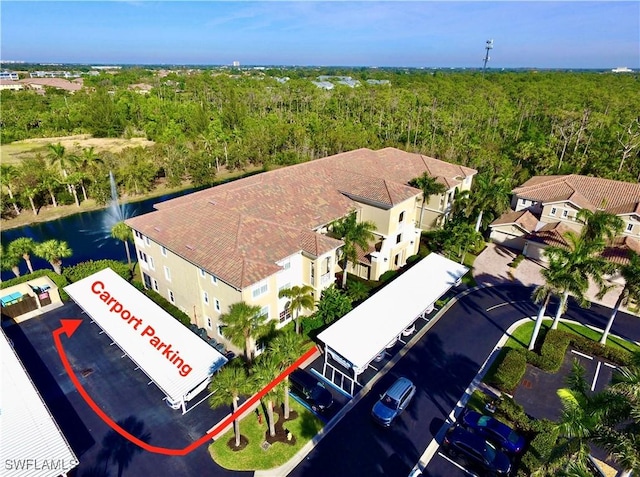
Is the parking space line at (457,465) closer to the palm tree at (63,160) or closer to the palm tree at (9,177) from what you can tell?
the palm tree at (63,160)

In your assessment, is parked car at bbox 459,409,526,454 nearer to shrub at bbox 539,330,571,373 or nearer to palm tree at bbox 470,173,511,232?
shrub at bbox 539,330,571,373

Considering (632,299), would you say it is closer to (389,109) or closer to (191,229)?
(191,229)

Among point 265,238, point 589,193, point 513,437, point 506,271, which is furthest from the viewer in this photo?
point 589,193

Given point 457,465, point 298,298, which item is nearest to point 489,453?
point 457,465

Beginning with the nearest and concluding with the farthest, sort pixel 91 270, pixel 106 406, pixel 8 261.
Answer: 1. pixel 106 406
2. pixel 8 261
3. pixel 91 270

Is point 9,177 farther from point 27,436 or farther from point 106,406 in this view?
point 27,436

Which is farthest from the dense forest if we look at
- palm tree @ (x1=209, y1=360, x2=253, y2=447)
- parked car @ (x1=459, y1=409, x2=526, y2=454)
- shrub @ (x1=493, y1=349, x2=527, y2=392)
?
palm tree @ (x1=209, y1=360, x2=253, y2=447)

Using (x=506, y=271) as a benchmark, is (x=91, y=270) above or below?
above

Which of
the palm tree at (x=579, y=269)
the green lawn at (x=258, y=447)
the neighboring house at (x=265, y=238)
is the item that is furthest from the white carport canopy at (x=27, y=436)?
the palm tree at (x=579, y=269)
